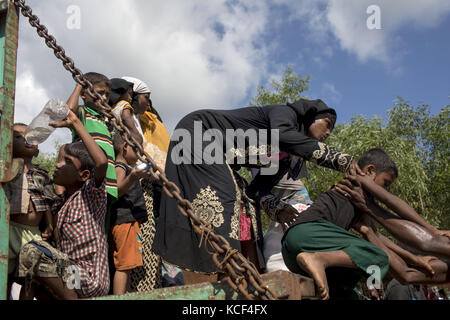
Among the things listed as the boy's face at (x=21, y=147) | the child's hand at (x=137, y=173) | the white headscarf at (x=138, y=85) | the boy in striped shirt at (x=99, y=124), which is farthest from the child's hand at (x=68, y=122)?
the white headscarf at (x=138, y=85)

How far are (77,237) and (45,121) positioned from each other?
0.77m

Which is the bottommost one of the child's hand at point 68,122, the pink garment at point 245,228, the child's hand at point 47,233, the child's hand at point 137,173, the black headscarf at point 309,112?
the child's hand at point 47,233

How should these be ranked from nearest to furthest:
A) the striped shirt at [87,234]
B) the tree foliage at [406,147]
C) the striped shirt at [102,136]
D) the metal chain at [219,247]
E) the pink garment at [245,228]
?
1. the metal chain at [219,247]
2. the striped shirt at [87,234]
3. the striped shirt at [102,136]
4. the pink garment at [245,228]
5. the tree foliage at [406,147]

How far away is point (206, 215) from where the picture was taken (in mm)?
3137

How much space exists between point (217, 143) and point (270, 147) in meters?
0.41

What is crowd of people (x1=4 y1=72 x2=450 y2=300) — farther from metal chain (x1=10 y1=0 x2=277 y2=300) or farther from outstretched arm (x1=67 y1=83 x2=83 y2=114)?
metal chain (x1=10 y1=0 x2=277 y2=300)

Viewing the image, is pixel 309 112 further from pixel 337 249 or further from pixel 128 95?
pixel 128 95

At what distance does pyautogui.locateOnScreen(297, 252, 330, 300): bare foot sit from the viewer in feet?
7.22

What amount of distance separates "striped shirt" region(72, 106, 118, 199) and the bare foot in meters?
1.56

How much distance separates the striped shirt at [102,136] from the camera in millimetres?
3385

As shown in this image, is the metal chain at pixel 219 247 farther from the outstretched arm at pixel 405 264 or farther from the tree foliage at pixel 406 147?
the tree foliage at pixel 406 147

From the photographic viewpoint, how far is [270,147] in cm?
344

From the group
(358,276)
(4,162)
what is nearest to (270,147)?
(358,276)

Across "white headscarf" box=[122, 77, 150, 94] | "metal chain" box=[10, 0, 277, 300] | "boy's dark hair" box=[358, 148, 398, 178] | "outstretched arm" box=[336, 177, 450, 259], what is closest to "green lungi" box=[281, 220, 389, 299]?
"outstretched arm" box=[336, 177, 450, 259]
